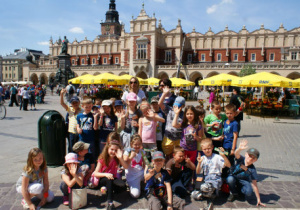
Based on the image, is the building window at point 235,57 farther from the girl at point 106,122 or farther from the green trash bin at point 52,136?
the green trash bin at point 52,136

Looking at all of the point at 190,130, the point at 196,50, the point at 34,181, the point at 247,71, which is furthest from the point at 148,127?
the point at 196,50

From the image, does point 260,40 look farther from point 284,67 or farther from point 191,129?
point 191,129

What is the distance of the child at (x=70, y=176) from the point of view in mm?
3553

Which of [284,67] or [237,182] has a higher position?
[284,67]

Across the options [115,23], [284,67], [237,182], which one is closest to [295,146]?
[237,182]

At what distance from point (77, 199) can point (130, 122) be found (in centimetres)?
170

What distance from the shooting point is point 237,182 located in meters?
3.96

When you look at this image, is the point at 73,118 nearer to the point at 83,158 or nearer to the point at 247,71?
the point at 83,158

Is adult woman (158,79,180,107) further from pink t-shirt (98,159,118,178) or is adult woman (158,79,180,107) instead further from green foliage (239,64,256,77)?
green foliage (239,64,256,77)

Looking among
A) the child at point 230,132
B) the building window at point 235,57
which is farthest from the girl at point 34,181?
the building window at point 235,57

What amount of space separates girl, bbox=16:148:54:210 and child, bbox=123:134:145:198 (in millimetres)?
1223

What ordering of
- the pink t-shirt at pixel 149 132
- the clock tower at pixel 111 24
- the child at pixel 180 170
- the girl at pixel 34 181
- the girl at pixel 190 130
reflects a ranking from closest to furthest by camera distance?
the girl at pixel 34 181 < the child at pixel 180 170 < the girl at pixel 190 130 < the pink t-shirt at pixel 149 132 < the clock tower at pixel 111 24

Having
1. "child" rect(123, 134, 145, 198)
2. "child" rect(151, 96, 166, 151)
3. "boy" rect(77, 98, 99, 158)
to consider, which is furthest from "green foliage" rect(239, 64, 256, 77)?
"child" rect(123, 134, 145, 198)

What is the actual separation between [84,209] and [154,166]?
1.19m
